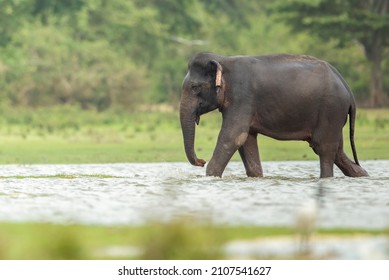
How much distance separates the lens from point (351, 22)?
40.4m

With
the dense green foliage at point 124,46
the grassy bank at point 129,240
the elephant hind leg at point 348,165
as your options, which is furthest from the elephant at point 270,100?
the dense green foliage at point 124,46

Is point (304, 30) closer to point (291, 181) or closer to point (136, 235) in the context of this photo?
point (291, 181)

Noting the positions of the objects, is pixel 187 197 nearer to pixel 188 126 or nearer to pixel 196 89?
pixel 188 126

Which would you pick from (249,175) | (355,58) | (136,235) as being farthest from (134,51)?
(136,235)

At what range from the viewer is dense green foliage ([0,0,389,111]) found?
139 feet

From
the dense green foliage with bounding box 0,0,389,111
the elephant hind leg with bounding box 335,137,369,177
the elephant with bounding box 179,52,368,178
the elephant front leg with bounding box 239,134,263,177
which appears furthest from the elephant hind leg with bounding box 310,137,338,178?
the dense green foliage with bounding box 0,0,389,111

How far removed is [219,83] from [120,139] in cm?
1167

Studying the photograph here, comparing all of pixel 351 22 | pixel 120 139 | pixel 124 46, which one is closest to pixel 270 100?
pixel 120 139

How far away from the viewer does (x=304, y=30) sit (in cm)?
4300

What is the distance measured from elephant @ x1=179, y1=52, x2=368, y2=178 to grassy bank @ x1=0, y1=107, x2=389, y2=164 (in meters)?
6.02

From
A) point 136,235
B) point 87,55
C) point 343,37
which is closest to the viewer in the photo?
point 136,235

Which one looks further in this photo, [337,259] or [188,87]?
[188,87]

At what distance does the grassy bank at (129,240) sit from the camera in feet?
29.2
